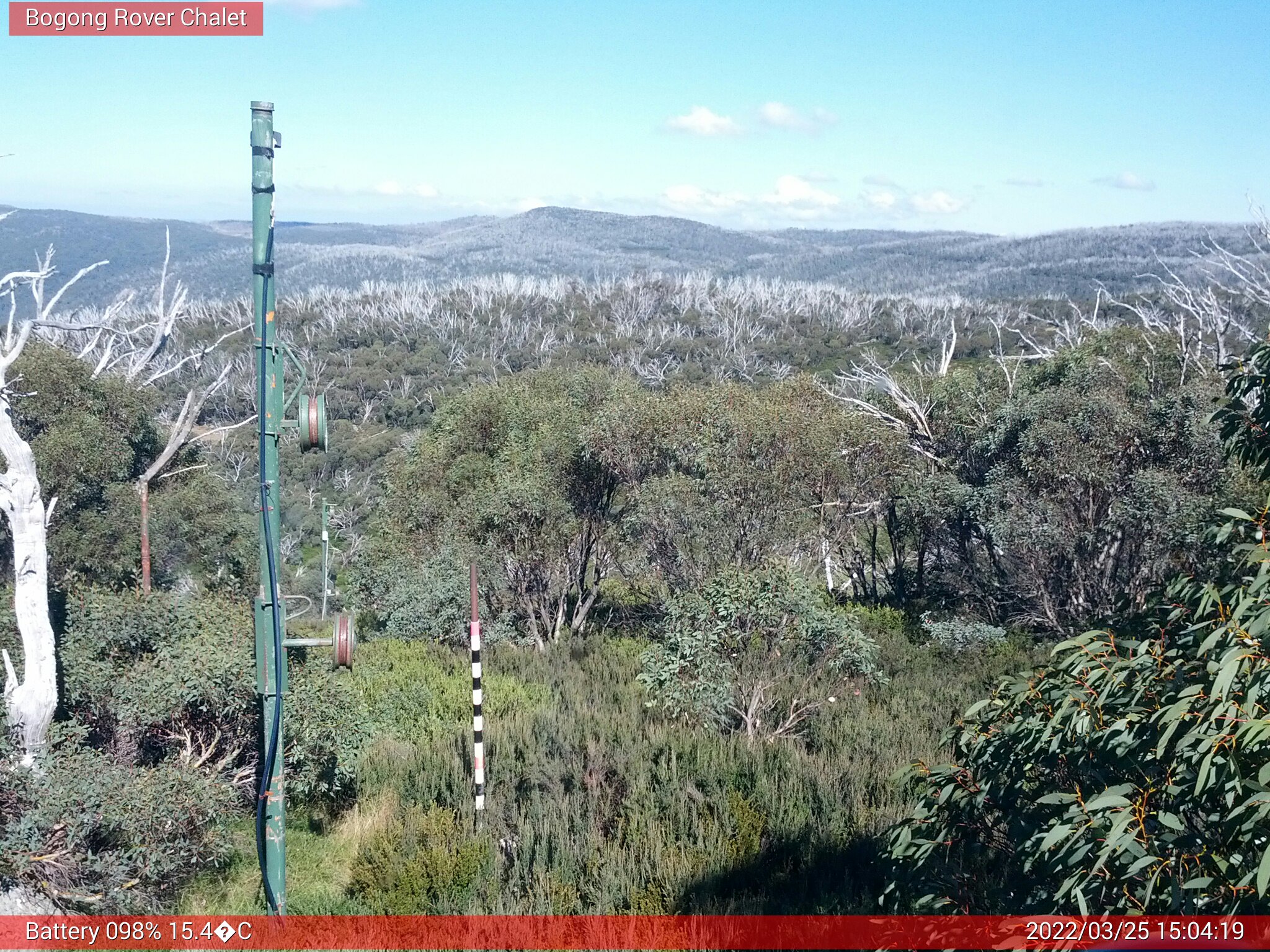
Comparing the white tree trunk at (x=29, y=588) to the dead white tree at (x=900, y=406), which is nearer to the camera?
the white tree trunk at (x=29, y=588)

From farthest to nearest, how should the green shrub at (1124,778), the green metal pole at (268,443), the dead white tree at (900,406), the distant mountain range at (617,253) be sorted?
the distant mountain range at (617,253) → the dead white tree at (900,406) → the green metal pole at (268,443) → the green shrub at (1124,778)

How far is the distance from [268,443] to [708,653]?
5.82 m

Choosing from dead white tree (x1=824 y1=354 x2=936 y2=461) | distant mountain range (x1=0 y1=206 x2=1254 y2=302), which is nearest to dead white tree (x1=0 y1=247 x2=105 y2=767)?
dead white tree (x1=824 y1=354 x2=936 y2=461)

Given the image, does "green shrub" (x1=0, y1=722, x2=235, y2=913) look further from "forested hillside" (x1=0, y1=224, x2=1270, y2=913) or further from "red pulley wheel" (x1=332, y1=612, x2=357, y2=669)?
"red pulley wheel" (x1=332, y1=612, x2=357, y2=669)

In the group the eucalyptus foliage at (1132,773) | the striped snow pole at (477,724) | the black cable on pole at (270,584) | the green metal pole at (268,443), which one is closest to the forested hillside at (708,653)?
the eucalyptus foliage at (1132,773)

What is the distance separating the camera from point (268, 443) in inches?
210

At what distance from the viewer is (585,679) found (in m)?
12.6

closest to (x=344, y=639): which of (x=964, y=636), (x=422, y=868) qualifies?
(x=422, y=868)

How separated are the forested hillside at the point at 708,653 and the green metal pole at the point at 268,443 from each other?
1.25m

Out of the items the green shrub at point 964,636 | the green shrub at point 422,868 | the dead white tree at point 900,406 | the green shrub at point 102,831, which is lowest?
the green shrub at point 964,636

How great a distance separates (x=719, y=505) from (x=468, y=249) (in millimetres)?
161046

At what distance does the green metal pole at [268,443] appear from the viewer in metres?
5.22

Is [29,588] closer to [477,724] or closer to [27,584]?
[27,584]

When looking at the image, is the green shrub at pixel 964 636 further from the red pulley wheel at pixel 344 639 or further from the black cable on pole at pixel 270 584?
the black cable on pole at pixel 270 584
